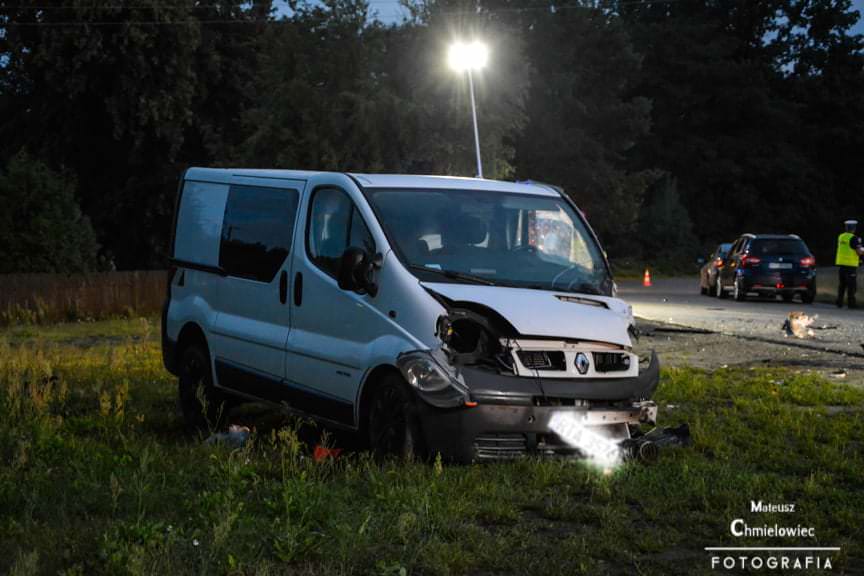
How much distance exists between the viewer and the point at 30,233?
26906mm

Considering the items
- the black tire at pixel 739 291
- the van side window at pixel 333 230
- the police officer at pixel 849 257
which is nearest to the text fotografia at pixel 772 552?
the van side window at pixel 333 230

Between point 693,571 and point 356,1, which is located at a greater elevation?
point 356,1

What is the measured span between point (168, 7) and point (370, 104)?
7449 mm

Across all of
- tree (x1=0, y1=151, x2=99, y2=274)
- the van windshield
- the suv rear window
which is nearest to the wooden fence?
tree (x1=0, y1=151, x2=99, y2=274)

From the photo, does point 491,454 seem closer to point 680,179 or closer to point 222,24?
point 222,24

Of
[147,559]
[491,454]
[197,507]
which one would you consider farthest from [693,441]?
[147,559]

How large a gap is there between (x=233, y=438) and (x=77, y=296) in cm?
1811

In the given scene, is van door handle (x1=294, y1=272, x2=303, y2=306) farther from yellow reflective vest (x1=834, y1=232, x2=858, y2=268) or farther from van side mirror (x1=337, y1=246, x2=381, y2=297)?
yellow reflective vest (x1=834, y1=232, x2=858, y2=268)

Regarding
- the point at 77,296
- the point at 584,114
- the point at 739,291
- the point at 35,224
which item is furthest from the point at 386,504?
the point at 584,114

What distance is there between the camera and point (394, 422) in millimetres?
7961

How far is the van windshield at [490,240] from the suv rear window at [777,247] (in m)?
23.1

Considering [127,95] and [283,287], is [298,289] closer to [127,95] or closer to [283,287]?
[283,287]

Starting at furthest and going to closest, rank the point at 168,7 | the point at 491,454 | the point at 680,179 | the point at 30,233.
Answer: the point at 680,179 < the point at 168,7 < the point at 30,233 < the point at 491,454

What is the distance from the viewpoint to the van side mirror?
324 inches
